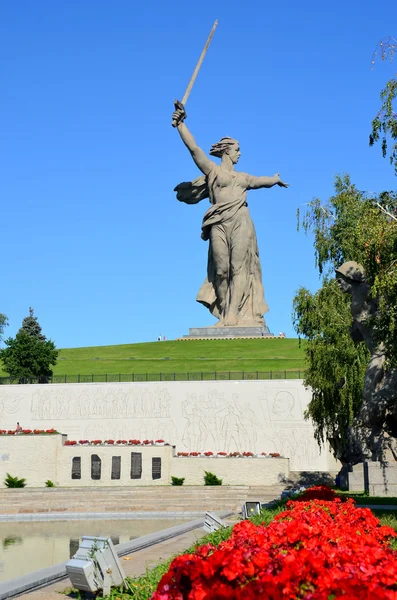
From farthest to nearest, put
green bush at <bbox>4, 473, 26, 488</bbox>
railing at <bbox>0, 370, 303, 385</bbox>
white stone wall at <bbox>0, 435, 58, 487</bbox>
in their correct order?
railing at <bbox>0, 370, 303, 385</bbox> < white stone wall at <bbox>0, 435, 58, 487</bbox> < green bush at <bbox>4, 473, 26, 488</bbox>

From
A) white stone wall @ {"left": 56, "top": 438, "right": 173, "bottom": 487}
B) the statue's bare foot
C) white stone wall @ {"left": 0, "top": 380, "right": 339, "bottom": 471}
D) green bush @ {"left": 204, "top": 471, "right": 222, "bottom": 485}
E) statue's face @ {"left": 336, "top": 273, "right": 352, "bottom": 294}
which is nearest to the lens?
statue's face @ {"left": 336, "top": 273, "right": 352, "bottom": 294}

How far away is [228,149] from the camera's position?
55.3 meters

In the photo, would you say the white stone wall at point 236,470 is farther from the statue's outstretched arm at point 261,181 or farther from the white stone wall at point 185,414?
the statue's outstretched arm at point 261,181

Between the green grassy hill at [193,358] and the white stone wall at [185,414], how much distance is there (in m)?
6.44

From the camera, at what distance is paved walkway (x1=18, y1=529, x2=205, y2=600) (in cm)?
1025

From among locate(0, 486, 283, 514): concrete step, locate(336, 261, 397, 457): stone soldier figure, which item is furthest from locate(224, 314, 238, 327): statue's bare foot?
locate(336, 261, 397, 457): stone soldier figure

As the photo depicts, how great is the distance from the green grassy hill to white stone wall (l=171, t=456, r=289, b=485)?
35.7ft

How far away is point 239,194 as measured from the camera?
54312 mm

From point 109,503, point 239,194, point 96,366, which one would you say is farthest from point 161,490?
point 239,194

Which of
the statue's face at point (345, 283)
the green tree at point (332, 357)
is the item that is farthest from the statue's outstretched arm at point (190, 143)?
the statue's face at point (345, 283)

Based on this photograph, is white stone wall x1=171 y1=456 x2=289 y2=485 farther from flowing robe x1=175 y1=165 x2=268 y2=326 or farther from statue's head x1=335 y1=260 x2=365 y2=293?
flowing robe x1=175 y1=165 x2=268 y2=326

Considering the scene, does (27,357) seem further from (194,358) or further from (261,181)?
(261,181)

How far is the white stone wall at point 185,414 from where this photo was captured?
3597 cm

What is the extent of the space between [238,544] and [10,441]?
27018 millimetres
